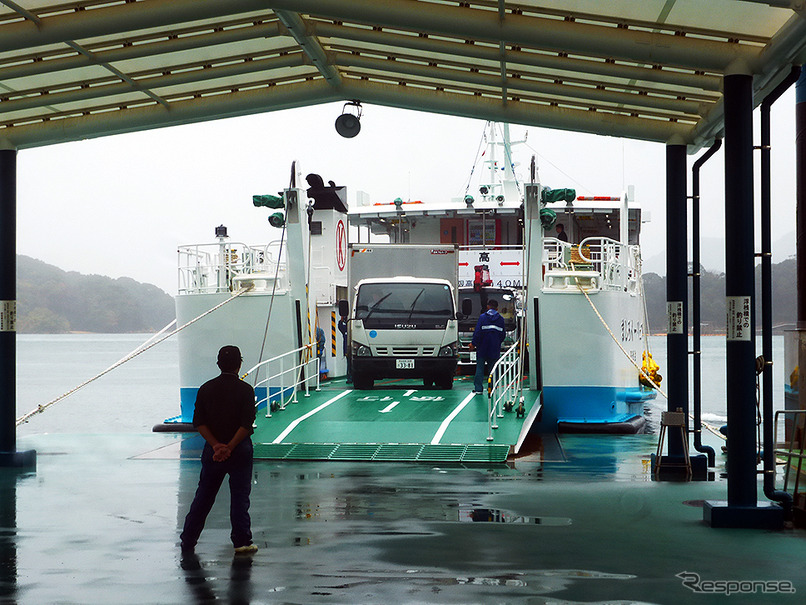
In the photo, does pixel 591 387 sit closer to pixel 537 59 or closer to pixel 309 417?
pixel 309 417

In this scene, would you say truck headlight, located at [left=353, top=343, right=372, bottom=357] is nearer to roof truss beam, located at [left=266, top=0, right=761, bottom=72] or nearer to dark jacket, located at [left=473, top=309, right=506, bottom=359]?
dark jacket, located at [left=473, top=309, right=506, bottom=359]

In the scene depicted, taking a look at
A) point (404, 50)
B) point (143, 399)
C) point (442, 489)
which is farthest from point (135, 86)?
point (143, 399)

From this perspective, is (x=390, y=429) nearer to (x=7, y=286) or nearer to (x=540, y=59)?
(x=7, y=286)

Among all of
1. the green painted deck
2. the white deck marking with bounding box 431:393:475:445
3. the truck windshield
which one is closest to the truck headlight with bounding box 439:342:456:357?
the truck windshield

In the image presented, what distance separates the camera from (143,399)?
55.6 metres

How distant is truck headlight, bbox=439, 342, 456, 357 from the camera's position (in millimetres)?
19656

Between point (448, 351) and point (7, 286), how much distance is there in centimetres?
880

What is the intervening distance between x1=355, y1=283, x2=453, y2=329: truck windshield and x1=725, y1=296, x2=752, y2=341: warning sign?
10459mm

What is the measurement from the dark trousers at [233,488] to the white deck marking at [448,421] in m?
6.94

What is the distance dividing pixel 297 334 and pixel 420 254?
14.9 ft

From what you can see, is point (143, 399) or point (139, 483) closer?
point (139, 483)

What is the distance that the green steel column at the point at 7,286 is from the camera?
13.4 m

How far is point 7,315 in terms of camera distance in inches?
531

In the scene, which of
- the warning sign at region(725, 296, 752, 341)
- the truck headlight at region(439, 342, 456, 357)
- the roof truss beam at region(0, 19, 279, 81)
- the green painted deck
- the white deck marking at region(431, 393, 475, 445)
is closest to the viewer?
the warning sign at region(725, 296, 752, 341)
